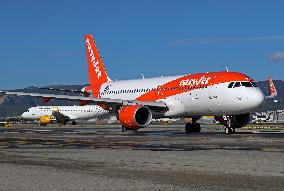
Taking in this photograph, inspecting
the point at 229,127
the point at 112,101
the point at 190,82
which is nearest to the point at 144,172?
the point at 229,127

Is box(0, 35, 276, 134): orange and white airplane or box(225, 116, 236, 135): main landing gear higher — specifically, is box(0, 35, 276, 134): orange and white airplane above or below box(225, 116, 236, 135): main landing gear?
above

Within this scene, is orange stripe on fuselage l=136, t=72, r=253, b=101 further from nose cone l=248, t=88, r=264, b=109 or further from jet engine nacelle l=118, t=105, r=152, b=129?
jet engine nacelle l=118, t=105, r=152, b=129

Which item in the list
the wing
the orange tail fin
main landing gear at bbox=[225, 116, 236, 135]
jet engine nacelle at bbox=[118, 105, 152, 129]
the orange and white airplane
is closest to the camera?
the orange and white airplane

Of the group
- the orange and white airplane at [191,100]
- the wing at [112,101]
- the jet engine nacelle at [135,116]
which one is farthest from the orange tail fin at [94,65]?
the jet engine nacelle at [135,116]

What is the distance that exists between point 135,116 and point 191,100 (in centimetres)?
438

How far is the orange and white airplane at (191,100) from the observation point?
38562 millimetres

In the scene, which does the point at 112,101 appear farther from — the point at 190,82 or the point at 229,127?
the point at 229,127

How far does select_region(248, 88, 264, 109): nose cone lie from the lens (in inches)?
1479

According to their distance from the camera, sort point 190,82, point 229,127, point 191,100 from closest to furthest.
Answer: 1. point 229,127
2. point 191,100
3. point 190,82

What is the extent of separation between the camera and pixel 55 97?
150 feet

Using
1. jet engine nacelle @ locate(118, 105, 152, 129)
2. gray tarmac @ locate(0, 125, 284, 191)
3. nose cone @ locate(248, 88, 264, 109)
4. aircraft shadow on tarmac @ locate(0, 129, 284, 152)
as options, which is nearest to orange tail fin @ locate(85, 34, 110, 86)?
jet engine nacelle @ locate(118, 105, 152, 129)

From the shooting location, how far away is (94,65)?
57594mm

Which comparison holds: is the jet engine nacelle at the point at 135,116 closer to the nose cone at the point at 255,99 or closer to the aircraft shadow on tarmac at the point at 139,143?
the aircraft shadow on tarmac at the point at 139,143

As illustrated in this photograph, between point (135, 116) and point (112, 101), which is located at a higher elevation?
point (112, 101)
